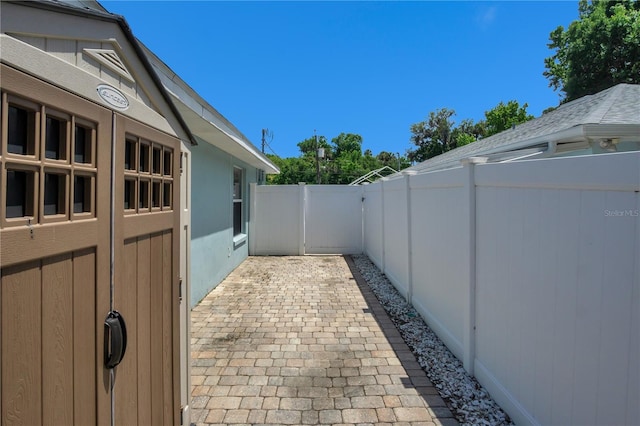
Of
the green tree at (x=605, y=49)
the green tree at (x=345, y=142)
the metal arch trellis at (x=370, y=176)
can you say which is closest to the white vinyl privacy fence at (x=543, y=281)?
the metal arch trellis at (x=370, y=176)

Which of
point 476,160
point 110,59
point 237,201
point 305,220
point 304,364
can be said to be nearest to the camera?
point 110,59

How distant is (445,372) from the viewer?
3.20 meters

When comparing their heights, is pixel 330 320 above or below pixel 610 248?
below

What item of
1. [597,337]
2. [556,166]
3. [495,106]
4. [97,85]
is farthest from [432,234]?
[495,106]

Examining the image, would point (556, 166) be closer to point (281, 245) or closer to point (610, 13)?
point (281, 245)

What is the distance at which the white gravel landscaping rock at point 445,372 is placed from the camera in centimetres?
255

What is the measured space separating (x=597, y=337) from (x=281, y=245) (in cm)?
871

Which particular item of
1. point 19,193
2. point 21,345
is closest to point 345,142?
point 19,193

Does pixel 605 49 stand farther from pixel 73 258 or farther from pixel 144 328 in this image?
pixel 73 258

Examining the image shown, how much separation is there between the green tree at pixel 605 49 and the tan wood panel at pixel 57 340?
782 inches

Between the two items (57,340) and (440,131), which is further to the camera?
(440,131)

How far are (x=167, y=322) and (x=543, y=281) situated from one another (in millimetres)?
2569

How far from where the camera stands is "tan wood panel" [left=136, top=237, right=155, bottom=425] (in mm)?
1805

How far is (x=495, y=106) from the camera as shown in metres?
24.5
